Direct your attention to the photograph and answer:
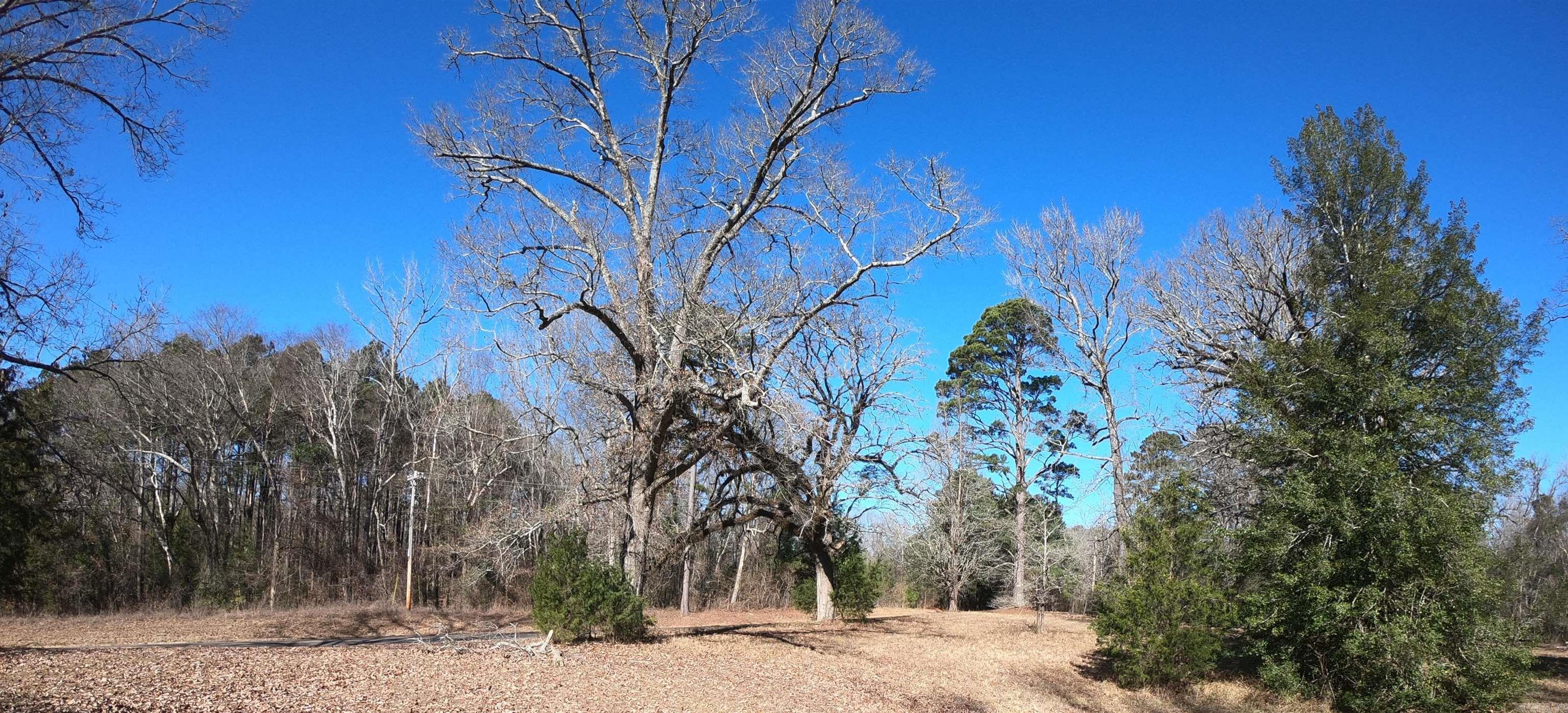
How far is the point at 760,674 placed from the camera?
1170 centimetres

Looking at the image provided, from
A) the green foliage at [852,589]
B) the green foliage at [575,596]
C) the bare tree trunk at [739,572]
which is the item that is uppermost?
the green foliage at [575,596]

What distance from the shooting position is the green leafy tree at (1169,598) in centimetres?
1348

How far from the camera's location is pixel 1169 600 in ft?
44.3

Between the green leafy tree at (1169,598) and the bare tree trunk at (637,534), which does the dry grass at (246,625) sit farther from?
the green leafy tree at (1169,598)

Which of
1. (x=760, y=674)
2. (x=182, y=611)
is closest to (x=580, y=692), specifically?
(x=760, y=674)

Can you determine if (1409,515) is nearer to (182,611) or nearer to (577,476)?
(577,476)

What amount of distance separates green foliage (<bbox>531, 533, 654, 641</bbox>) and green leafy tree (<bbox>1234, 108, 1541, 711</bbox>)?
439 inches

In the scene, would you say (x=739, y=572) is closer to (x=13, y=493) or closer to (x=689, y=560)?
(x=689, y=560)

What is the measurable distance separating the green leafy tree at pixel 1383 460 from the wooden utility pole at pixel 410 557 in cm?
2337

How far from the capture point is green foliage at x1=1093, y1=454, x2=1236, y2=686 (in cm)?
1348

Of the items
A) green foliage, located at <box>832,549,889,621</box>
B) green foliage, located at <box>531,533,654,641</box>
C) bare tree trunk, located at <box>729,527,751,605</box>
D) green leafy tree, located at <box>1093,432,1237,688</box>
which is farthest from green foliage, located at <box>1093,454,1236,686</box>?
bare tree trunk, located at <box>729,527,751,605</box>

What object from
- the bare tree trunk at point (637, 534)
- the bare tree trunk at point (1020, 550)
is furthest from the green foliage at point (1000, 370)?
the bare tree trunk at point (637, 534)

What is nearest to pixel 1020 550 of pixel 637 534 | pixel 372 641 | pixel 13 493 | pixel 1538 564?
pixel 1538 564

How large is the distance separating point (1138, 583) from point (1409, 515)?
420 cm
